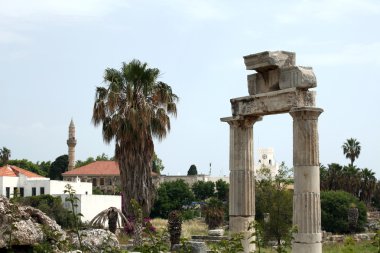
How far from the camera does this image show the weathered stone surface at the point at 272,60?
53.9 feet

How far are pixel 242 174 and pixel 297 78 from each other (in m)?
3.16

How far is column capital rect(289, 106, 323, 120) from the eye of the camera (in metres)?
15.4

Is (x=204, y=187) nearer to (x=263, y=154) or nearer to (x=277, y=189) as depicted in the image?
(x=277, y=189)

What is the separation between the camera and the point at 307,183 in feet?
50.5

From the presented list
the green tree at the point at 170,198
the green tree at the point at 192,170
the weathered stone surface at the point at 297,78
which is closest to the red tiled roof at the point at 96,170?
the green tree at the point at 170,198

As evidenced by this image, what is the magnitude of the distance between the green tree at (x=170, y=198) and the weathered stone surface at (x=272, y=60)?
58.1 m

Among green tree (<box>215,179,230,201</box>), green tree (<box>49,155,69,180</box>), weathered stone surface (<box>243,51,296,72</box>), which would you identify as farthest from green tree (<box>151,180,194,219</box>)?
weathered stone surface (<box>243,51,296,72</box>)

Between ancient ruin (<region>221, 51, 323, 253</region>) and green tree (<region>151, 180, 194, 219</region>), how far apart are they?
5687cm

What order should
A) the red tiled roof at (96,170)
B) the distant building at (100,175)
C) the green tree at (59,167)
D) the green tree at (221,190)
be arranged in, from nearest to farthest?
the green tree at (221,190)
the red tiled roof at (96,170)
the distant building at (100,175)
the green tree at (59,167)

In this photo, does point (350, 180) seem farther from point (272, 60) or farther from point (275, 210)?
point (272, 60)

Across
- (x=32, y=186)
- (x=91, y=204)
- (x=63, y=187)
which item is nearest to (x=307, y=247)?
(x=91, y=204)

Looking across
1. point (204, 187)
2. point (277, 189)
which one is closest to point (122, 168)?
point (277, 189)

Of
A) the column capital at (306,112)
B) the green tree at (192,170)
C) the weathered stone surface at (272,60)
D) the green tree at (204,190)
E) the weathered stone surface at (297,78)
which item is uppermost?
the green tree at (192,170)

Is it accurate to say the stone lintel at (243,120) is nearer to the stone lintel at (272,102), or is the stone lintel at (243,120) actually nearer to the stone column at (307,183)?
the stone lintel at (272,102)
